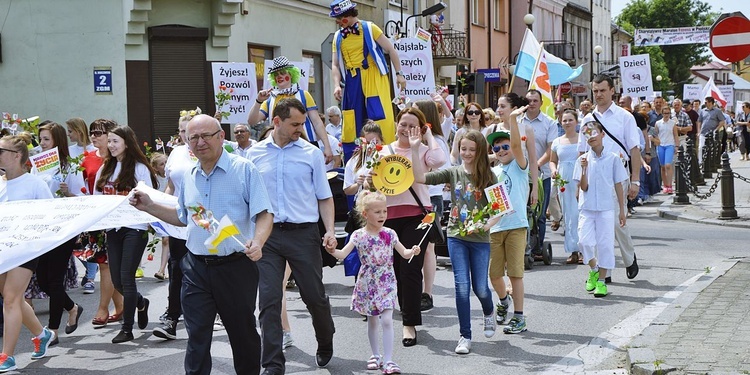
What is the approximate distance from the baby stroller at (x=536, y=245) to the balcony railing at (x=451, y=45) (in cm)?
2593

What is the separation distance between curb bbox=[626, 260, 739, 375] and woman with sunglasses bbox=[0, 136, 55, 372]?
14.4 ft

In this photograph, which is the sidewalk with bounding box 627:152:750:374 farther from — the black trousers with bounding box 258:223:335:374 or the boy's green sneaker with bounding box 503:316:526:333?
the black trousers with bounding box 258:223:335:374

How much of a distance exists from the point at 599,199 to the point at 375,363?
13.1ft

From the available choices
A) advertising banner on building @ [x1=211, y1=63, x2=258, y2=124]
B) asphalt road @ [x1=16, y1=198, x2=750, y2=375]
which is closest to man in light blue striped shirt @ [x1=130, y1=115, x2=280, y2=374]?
asphalt road @ [x1=16, y1=198, x2=750, y2=375]

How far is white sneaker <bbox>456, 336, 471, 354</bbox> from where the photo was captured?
8.41m

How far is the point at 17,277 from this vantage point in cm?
813

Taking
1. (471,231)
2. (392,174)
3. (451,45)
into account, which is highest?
(451,45)

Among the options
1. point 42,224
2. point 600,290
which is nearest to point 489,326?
point 600,290

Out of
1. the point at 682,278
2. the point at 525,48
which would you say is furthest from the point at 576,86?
the point at 682,278

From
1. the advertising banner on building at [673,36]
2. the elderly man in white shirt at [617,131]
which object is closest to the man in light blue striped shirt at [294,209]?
the elderly man in white shirt at [617,131]

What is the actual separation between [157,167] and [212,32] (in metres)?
11.8

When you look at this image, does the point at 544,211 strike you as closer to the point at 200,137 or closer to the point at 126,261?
the point at 126,261

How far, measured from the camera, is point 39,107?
73.8 feet

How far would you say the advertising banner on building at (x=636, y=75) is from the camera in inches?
982
